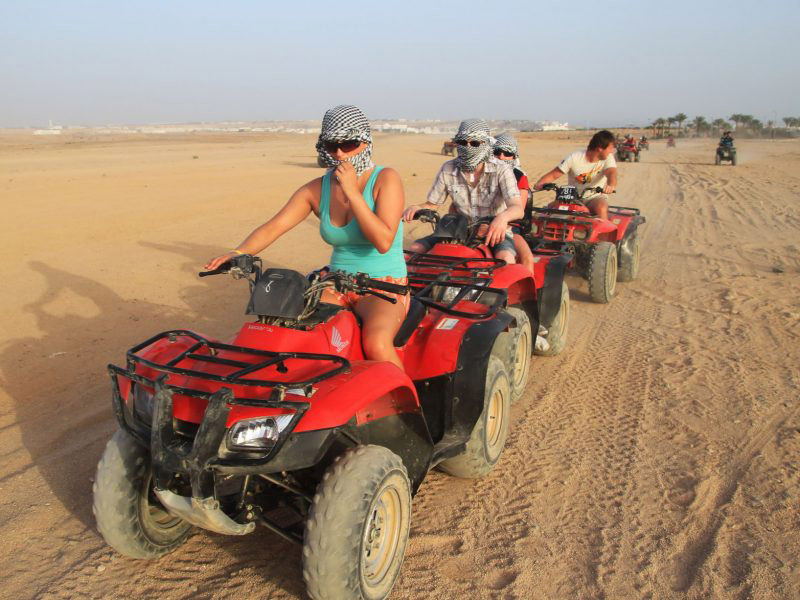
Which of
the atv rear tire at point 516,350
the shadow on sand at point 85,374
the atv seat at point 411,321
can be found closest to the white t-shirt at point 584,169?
the atv rear tire at point 516,350

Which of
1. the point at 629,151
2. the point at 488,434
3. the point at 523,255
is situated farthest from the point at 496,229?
the point at 629,151

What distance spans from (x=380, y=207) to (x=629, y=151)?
3589 centimetres

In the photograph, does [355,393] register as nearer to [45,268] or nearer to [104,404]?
[104,404]

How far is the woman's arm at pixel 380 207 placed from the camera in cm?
356

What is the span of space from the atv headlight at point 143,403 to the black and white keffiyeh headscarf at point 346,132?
148cm

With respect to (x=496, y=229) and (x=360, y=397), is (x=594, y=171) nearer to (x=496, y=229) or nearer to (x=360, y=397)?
(x=496, y=229)

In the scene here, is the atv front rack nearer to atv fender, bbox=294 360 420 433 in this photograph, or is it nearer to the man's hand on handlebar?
atv fender, bbox=294 360 420 433

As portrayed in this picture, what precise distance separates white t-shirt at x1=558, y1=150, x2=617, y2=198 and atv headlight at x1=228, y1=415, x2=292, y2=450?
7669mm

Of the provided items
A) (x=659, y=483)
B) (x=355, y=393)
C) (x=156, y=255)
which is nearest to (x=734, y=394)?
(x=659, y=483)

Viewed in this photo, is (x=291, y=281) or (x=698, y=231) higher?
(x=291, y=281)

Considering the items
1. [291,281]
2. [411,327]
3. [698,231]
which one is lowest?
[698,231]

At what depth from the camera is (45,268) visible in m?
10.3

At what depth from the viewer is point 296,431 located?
114 inches

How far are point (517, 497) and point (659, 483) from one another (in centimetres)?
90
